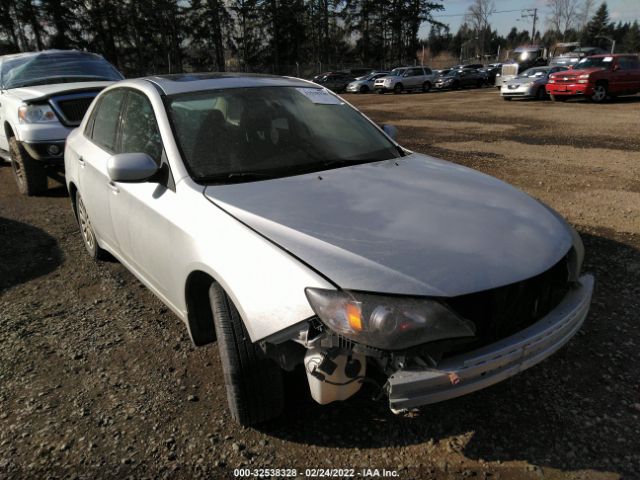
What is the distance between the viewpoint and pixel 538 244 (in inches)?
87.4

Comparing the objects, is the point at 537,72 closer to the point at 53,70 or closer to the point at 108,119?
the point at 53,70

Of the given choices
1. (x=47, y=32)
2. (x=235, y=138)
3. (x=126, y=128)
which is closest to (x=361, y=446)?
(x=235, y=138)

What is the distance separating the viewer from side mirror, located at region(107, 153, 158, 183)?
2.65m

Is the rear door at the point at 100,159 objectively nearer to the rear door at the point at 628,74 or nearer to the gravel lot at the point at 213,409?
the gravel lot at the point at 213,409

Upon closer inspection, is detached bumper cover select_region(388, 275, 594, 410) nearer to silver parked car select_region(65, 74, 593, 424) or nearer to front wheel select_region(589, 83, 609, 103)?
silver parked car select_region(65, 74, 593, 424)

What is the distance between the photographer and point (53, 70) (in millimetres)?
7465

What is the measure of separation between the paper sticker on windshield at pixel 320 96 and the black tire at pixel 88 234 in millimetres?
2062

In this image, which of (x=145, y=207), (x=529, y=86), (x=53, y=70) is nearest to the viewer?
(x=145, y=207)

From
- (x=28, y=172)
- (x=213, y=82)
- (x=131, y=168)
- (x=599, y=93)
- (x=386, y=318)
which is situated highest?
(x=213, y=82)

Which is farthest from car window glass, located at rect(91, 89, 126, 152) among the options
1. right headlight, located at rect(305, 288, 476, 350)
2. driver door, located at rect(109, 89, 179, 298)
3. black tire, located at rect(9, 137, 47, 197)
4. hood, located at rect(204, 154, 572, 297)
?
black tire, located at rect(9, 137, 47, 197)

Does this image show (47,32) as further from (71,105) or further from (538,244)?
(538,244)

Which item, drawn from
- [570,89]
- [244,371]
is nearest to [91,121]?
[244,371]

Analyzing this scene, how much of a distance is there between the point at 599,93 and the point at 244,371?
67.0ft

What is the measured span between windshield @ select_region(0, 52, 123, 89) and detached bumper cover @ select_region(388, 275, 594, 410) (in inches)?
289
